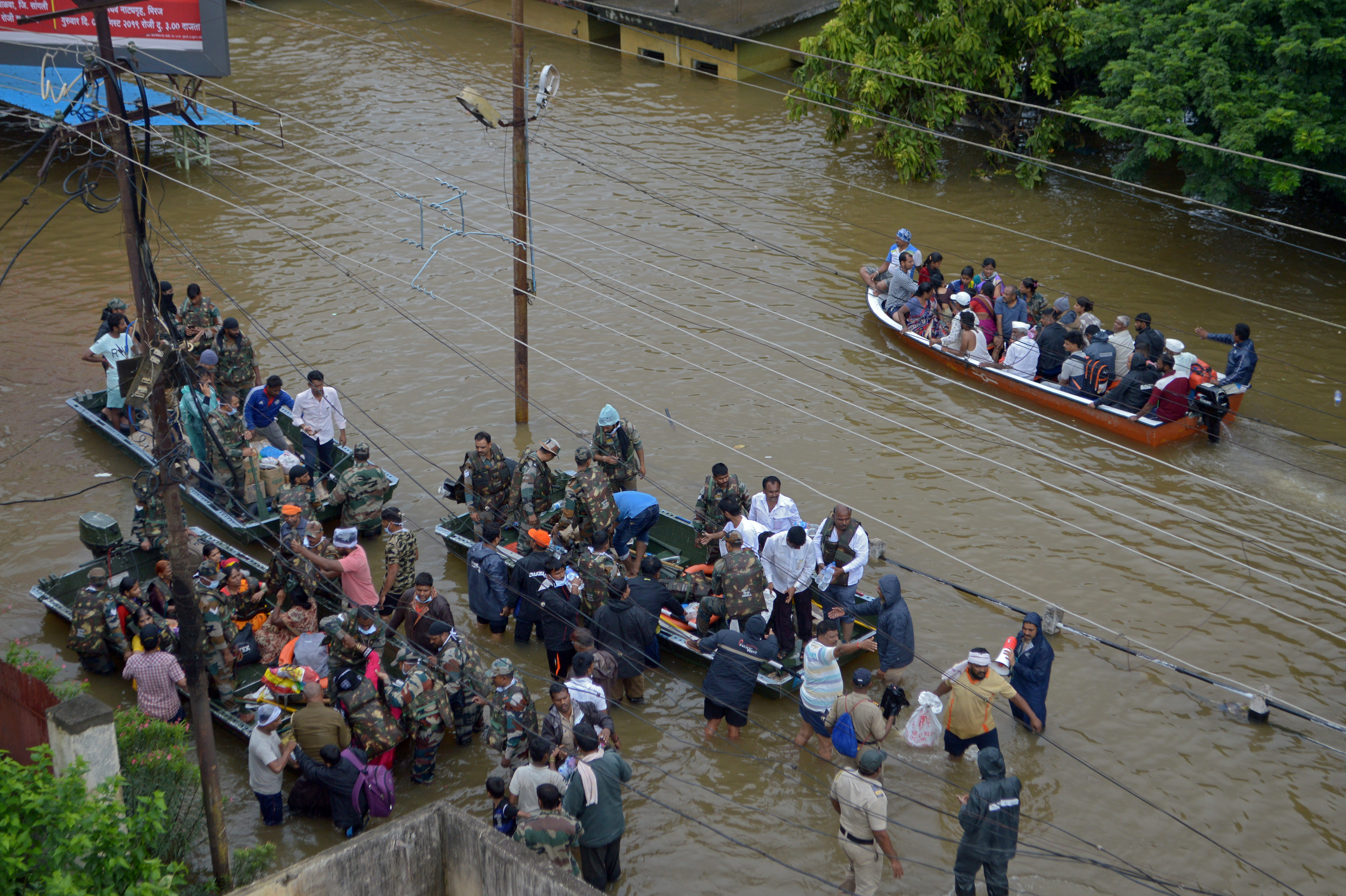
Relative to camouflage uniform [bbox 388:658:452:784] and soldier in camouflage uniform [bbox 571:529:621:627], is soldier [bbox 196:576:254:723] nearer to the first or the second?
camouflage uniform [bbox 388:658:452:784]

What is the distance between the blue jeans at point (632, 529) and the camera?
12539mm

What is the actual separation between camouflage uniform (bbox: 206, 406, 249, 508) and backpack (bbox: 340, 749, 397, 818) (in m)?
5.30

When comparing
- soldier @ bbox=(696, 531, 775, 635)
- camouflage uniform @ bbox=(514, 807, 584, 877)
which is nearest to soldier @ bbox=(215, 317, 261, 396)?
soldier @ bbox=(696, 531, 775, 635)

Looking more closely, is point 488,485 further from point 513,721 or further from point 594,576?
point 513,721

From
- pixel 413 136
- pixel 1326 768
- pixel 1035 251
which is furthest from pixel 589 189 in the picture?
pixel 1326 768

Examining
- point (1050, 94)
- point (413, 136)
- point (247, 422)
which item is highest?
point (1050, 94)

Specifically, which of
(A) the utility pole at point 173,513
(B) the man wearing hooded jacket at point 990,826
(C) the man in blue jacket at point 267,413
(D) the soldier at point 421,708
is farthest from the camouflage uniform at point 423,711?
(C) the man in blue jacket at point 267,413

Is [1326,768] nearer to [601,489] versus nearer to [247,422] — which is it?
[601,489]

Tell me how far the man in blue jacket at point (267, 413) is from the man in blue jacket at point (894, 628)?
26.0ft

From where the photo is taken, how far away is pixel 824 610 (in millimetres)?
11602

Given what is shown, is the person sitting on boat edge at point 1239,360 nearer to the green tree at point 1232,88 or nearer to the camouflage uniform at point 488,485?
the green tree at point 1232,88

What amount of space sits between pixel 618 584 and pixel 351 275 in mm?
11873

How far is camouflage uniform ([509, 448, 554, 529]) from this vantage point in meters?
12.5

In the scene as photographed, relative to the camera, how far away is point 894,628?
1071cm
